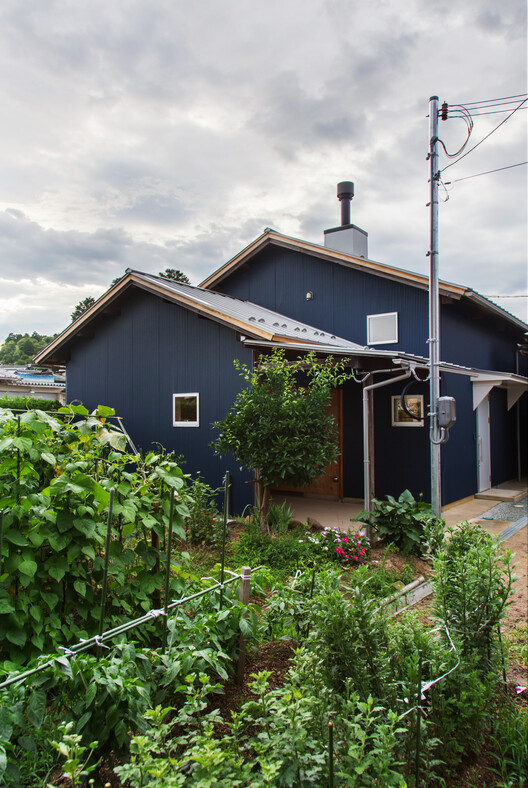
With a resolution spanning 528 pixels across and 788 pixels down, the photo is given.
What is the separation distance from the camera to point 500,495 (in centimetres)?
1026

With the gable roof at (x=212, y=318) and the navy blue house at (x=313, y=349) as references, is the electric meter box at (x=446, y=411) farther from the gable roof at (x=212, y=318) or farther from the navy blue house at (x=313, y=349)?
the gable roof at (x=212, y=318)

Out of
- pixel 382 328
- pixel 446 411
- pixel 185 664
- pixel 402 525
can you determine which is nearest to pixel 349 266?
pixel 382 328

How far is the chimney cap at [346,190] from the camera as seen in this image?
11.7 m

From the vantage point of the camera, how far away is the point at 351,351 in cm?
673

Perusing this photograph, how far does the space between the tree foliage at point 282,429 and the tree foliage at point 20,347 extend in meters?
42.8

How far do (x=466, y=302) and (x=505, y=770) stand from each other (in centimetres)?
919

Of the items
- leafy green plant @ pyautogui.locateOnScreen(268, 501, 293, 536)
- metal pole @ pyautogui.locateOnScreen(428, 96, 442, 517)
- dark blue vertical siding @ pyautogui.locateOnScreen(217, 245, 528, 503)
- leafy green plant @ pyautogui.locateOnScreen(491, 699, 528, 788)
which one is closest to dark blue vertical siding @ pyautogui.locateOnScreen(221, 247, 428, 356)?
dark blue vertical siding @ pyautogui.locateOnScreen(217, 245, 528, 503)

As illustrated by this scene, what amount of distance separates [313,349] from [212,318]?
196 cm

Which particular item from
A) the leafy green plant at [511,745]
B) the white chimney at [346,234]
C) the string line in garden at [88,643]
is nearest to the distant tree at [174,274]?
the white chimney at [346,234]

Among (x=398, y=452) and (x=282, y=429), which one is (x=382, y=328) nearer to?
(x=398, y=452)

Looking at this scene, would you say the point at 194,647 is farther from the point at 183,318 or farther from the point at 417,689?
the point at 183,318

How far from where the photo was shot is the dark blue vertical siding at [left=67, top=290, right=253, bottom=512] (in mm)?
8156

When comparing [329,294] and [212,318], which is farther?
[329,294]

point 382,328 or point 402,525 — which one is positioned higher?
point 382,328
